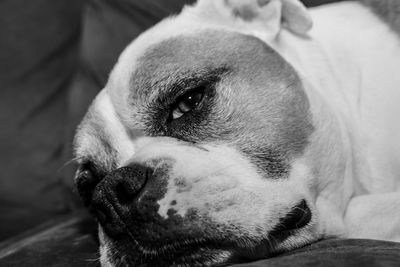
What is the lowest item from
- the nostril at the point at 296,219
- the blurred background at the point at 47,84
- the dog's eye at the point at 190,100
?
the blurred background at the point at 47,84

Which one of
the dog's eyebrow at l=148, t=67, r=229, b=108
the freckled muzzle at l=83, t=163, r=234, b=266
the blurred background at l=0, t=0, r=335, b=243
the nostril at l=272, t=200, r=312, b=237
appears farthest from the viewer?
the blurred background at l=0, t=0, r=335, b=243

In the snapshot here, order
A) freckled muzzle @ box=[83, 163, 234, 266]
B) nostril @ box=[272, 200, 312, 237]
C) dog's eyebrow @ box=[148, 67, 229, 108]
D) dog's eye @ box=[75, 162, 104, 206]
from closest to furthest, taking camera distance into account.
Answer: freckled muzzle @ box=[83, 163, 234, 266] < nostril @ box=[272, 200, 312, 237] < dog's eyebrow @ box=[148, 67, 229, 108] < dog's eye @ box=[75, 162, 104, 206]

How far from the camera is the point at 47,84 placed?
2.90m

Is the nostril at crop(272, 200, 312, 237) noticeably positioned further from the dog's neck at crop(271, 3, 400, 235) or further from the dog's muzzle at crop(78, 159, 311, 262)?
the dog's neck at crop(271, 3, 400, 235)

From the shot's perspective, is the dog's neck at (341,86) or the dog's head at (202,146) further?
the dog's neck at (341,86)

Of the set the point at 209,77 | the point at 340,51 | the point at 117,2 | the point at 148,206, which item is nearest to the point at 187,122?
the point at 209,77

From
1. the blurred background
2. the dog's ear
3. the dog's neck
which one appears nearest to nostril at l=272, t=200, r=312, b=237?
the dog's neck

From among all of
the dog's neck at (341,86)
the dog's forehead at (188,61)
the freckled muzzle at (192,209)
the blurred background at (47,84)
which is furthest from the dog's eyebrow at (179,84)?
the blurred background at (47,84)

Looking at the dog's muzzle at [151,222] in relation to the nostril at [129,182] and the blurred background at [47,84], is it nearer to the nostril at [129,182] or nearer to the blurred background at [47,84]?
the nostril at [129,182]

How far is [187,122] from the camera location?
1661 mm

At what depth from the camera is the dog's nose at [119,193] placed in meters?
1.47

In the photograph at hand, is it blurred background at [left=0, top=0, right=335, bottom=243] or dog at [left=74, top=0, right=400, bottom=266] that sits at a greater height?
dog at [left=74, top=0, right=400, bottom=266]

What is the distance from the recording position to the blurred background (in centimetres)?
275

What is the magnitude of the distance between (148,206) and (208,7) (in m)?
0.80
